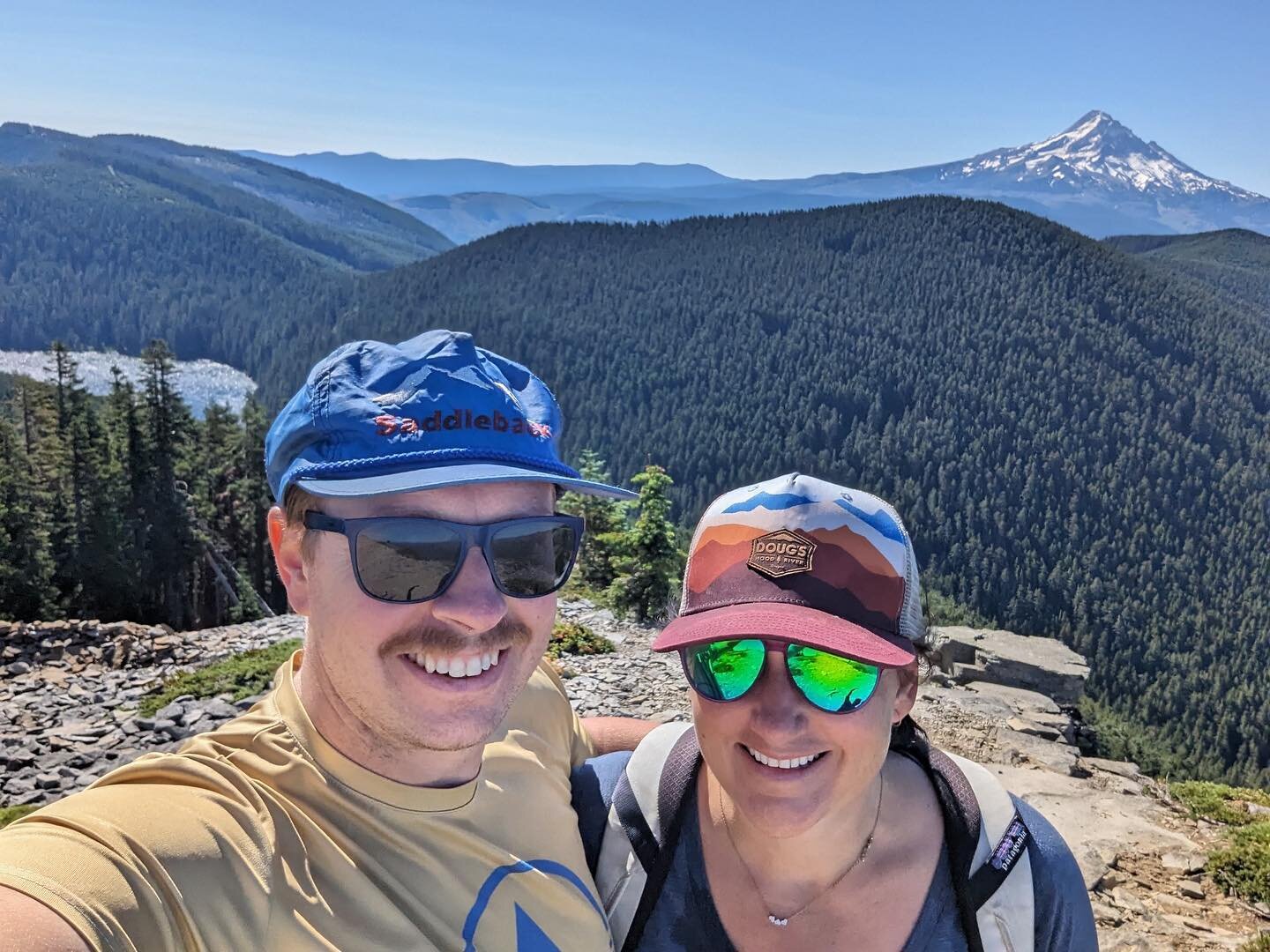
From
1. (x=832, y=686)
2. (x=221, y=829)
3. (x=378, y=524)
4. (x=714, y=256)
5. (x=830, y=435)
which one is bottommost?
(x=830, y=435)

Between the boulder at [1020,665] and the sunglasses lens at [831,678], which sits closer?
the sunglasses lens at [831,678]

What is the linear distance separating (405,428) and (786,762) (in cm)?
130

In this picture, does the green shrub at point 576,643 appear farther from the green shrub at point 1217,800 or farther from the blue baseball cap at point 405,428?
the blue baseball cap at point 405,428

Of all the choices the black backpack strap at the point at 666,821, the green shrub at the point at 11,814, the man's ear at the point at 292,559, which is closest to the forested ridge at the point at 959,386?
the green shrub at the point at 11,814

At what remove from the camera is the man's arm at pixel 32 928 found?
135 cm

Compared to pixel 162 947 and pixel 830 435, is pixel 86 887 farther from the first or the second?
pixel 830 435

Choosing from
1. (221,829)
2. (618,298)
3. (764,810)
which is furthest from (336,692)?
(618,298)

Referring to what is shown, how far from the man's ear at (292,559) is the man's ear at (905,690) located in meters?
1.63

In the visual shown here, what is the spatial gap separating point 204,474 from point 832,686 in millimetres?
41109

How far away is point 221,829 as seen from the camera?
1.71 m

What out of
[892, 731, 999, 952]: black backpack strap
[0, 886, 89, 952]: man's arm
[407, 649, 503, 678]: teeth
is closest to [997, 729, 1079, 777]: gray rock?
[892, 731, 999, 952]: black backpack strap

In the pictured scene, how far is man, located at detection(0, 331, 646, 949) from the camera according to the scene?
1801mm

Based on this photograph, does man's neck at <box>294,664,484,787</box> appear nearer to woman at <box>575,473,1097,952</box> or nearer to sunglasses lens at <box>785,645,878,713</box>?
woman at <box>575,473,1097,952</box>

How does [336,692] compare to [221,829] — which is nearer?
[221,829]
